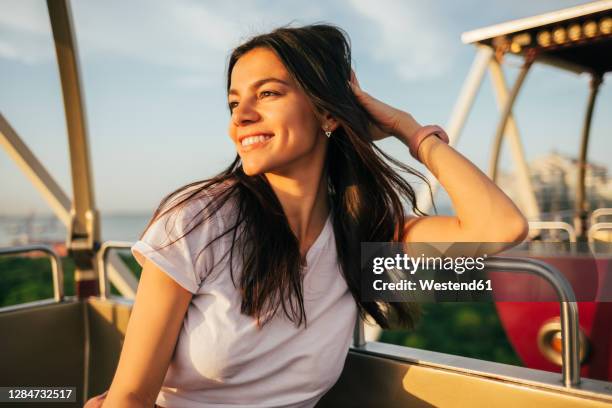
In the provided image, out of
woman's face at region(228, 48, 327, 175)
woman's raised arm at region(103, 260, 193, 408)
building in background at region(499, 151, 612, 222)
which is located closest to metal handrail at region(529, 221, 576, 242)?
building in background at region(499, 151, 612, 222)

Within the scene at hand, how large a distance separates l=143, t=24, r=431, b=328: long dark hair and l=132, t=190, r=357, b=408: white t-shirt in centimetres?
3

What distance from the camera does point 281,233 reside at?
62.7 inches

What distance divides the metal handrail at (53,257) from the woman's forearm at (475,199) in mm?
1801

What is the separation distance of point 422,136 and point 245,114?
56 cm

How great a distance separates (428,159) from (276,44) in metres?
0.57

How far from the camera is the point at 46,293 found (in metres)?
19.8

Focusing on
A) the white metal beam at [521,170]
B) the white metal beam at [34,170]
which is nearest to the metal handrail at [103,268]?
the white metal beam at [34,170]

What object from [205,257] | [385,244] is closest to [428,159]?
[385,244]

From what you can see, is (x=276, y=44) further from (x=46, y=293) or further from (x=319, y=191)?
(x=46, y=293)

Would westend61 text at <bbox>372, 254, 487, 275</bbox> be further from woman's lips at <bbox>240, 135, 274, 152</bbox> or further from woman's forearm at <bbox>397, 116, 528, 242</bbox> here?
woman's lips at <bbox>240, 135, 274, 152</bbox>

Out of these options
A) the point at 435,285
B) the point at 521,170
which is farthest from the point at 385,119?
the point at 521,170

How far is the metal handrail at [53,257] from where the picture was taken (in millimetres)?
2373

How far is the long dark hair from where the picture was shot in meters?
1.51

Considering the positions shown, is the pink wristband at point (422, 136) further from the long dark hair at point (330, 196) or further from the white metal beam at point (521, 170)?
the white metal beam at point (521, 170)
